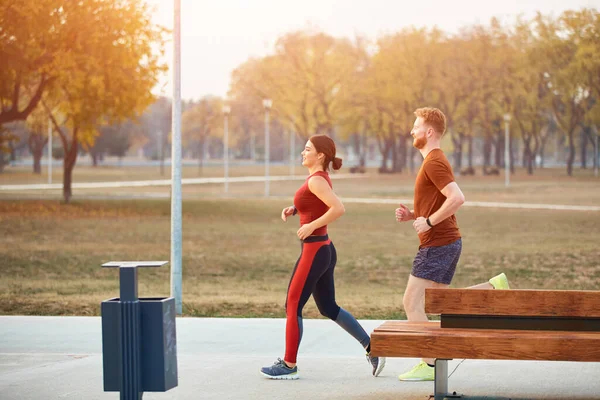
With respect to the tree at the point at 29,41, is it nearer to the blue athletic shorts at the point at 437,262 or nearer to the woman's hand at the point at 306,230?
the woman's hand at the point at 306,230

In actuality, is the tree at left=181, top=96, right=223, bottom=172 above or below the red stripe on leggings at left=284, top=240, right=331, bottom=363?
above

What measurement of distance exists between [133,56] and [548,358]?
31.6 metres

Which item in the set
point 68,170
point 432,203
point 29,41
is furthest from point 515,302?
point 68,170

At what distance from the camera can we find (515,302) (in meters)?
5.95

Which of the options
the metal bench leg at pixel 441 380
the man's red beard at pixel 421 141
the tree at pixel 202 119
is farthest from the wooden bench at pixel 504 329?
the tree at pixel 202 119

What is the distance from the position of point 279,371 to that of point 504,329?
1.83 metres

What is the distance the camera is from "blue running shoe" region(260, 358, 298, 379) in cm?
726

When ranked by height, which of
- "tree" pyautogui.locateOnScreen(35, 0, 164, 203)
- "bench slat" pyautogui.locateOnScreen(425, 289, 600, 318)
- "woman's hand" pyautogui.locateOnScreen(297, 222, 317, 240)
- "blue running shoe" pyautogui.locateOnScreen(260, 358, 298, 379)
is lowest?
"blue running shoe" pyautogui.locateOnScreen(260, 358, 298, 379)

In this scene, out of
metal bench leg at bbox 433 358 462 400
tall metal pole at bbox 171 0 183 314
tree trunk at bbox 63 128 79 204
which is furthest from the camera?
tree trunk at bbox 63 128 79 204

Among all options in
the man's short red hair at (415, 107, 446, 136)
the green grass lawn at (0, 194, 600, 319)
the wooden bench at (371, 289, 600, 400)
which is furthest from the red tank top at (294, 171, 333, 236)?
the green grass lawn at (0, 194, 600, 319)

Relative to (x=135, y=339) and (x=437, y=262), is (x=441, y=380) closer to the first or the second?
(x=437, y=262)

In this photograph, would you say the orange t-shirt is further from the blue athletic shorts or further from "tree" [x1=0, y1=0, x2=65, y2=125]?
"tree" [x1=0, y1=0, x2=65, y2=125]

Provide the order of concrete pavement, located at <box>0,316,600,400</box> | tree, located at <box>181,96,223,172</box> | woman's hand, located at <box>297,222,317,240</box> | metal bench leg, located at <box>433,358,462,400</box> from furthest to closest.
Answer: tree, located at <box>181,96,223,172</box>, woman's hand, located at <box>297,222,317,240</box>, concrete pavement, located at <box>0,316,600,400</box>, metal bench leg, located at <box>433,358,462,400</box>

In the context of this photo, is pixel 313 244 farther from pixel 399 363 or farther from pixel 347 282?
pixel 347 282
